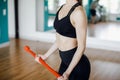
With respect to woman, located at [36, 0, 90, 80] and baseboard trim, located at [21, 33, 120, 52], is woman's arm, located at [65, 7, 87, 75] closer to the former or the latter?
woman, located at [36, 0, 90, 80]

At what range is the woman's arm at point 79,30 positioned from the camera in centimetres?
139

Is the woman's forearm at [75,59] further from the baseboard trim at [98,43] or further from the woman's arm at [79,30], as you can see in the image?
the baseboard trim at [98,43]

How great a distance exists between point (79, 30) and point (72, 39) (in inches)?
5.1

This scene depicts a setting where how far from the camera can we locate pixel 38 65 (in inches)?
169

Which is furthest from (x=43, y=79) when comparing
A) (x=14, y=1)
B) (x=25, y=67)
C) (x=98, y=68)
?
(x=14, y=1)

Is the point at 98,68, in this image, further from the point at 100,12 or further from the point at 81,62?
the point at 100,12

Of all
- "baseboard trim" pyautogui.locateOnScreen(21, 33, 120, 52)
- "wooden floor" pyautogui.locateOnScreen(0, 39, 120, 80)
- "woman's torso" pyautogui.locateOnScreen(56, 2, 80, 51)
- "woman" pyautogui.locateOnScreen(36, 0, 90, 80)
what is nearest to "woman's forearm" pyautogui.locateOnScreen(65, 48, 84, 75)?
"woman" pyautogui.locateOnScreen(36, 0, 90, 80)

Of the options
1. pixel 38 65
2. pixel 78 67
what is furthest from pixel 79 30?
pixel 38 65

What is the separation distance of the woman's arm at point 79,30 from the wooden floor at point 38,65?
222 cm

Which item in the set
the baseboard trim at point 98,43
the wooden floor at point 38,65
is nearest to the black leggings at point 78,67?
the wooden floor at point 38,65

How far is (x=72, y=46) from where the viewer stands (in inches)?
59.9

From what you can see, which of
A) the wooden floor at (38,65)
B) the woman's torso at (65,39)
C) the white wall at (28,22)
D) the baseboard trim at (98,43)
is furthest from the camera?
the white wall at (28,22)

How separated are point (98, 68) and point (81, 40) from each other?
113 inches

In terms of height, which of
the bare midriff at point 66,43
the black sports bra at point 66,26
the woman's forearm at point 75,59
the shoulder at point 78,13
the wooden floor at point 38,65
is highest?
the shoulder at point 78,13
